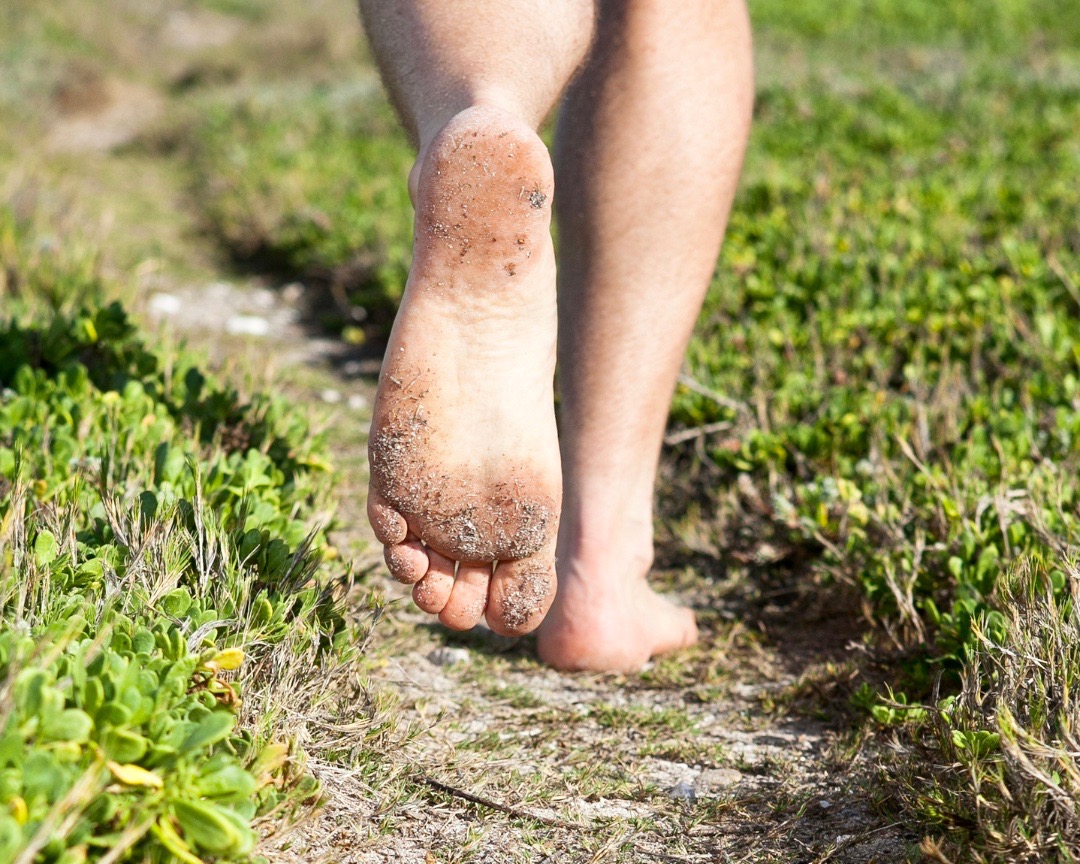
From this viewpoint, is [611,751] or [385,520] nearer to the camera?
[385,520]

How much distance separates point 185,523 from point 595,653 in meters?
0.82

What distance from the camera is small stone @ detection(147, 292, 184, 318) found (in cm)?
391

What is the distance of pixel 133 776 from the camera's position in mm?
1129

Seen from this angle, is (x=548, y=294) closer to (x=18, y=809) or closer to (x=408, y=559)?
(x=408, y=559)

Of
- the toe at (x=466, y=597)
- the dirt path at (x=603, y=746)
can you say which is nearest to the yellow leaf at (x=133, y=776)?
the dirt path at (x=603, y=746)

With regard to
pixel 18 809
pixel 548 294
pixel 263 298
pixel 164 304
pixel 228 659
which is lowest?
pixel 263 298

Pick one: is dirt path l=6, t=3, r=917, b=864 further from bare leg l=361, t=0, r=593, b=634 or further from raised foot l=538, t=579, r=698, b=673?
bare leg l=361, t=0, r=593, b=634

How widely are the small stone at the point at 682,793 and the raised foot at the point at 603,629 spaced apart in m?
0.40

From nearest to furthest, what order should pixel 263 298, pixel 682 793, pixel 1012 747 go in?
pixel 1012 747 → pixel 682 793 → pixel 263 298

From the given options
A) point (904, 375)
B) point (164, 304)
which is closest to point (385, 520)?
point (904, 375)

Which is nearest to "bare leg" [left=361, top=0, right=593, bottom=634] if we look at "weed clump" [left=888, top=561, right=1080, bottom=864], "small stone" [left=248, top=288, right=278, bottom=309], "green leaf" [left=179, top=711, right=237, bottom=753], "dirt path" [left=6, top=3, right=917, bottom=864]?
"dirt path" [left=6, top=3, right=917, bottom=864]

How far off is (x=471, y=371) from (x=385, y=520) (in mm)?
241

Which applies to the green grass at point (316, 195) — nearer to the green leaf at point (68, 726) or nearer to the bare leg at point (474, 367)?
the bare leg at point (474, 367)

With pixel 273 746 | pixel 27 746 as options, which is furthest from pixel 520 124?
pixel 27 746
